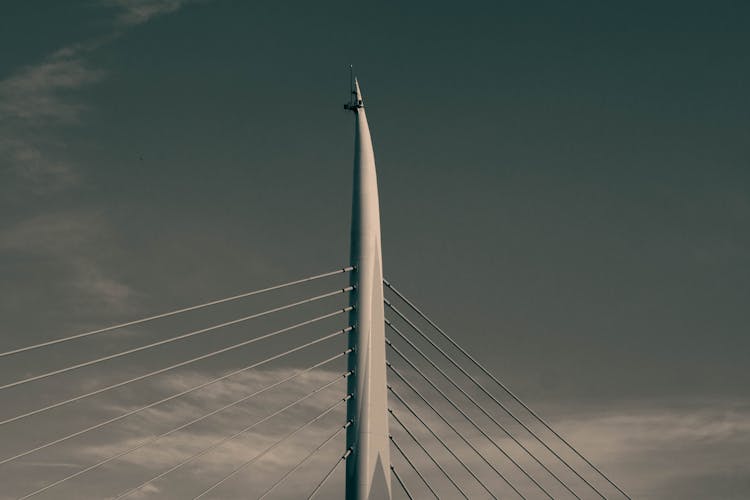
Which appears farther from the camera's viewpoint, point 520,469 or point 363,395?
point 520,469

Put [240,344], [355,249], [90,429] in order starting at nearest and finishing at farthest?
[90,429] → [240,344] → [355,249]

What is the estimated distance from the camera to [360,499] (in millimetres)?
33719

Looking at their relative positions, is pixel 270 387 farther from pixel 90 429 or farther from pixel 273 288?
pixel 90 429

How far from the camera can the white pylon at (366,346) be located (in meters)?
33.8

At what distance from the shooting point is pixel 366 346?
34531 millimetres

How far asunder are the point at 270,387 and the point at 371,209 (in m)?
6.41

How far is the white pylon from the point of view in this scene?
1330 inches

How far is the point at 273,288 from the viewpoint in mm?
33656

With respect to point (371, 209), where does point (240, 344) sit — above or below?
below

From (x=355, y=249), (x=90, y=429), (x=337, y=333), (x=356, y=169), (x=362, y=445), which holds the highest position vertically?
(x=356, y=169)

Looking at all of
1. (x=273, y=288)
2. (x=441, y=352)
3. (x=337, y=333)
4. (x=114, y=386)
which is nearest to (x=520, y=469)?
(x=441, y=352)

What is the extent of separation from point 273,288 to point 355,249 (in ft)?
10.6

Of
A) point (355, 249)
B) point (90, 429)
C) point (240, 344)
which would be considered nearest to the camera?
point (90, 429)

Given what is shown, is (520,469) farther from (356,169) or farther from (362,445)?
(356,169)
